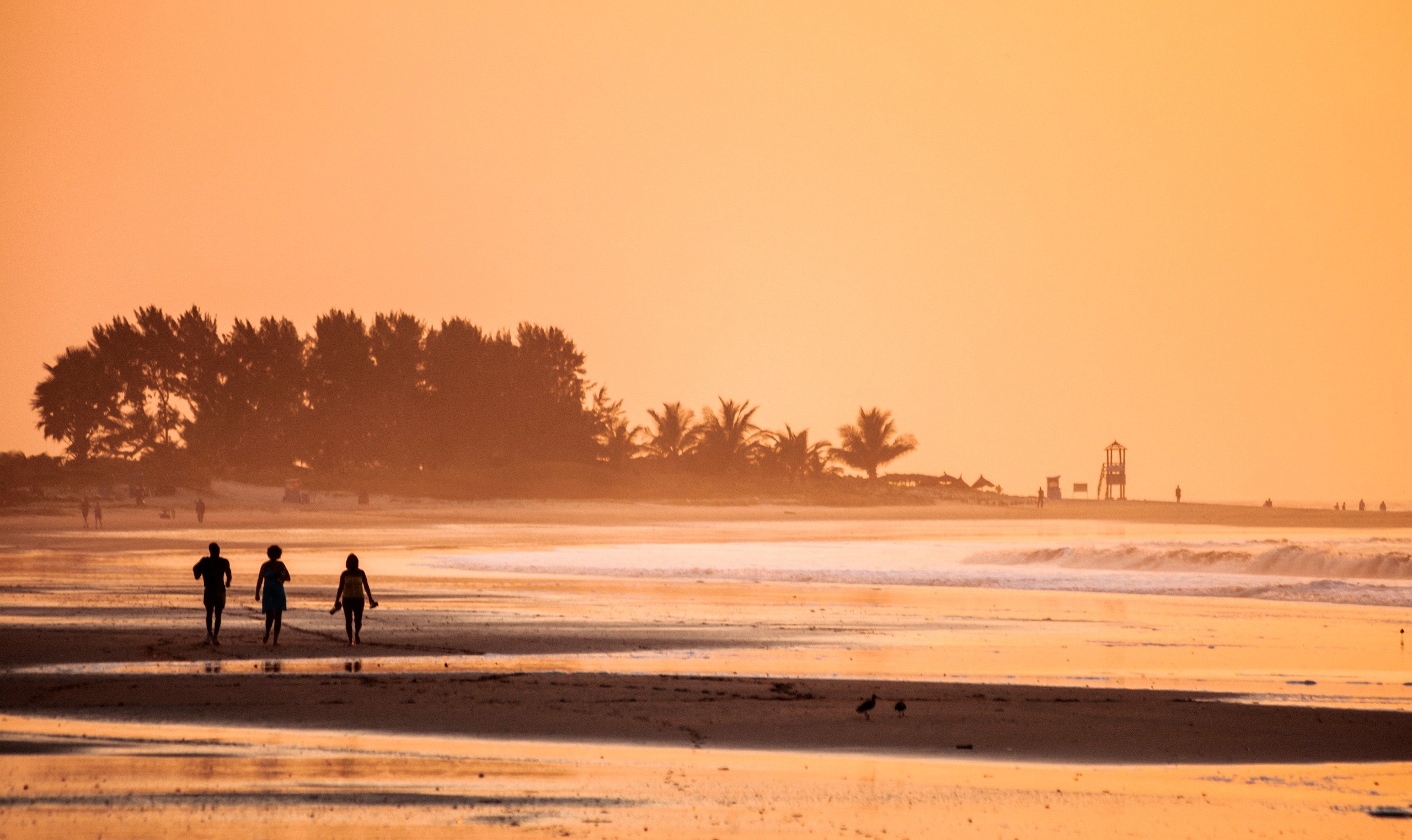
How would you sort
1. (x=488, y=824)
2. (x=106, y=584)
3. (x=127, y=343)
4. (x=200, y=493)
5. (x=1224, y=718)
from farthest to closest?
(x=127, y=343) < (x=200, y=493) < (x=106, y=584) < (x=1224, y=718) < (x=488, y=824)

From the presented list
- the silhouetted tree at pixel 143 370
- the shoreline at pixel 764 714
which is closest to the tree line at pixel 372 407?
the silhouetted tree at pixel 143 370

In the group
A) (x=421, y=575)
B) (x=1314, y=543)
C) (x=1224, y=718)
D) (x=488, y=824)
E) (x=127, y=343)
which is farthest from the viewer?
(x=127, y=343)

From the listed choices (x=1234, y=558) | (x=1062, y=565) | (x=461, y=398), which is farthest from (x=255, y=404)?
(x=1234, y=558)

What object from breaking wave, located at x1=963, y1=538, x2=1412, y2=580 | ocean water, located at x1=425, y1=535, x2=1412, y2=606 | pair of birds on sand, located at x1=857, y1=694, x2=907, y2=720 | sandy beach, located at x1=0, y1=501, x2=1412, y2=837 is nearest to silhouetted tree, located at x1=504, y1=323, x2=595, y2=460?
ocean water, located at x1=425, y1=535, x2=1412, y2=606

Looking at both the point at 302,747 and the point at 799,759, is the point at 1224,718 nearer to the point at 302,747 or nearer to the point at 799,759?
the point at 799,759

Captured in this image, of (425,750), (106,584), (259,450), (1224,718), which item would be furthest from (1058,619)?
(259,450)

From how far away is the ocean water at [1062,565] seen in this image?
27.7 meters

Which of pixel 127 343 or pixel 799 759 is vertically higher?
pixel 127 343

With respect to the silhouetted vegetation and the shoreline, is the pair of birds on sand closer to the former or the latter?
the shoreline

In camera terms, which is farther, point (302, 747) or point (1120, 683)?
point (1120, 683)

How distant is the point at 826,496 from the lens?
89.9m

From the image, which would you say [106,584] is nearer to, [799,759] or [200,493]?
[799,759]

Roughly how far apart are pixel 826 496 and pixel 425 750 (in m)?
80.4

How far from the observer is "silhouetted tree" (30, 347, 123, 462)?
83375 millimetres
